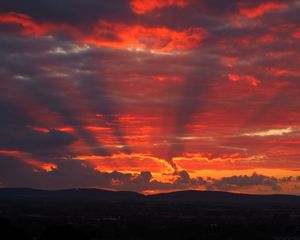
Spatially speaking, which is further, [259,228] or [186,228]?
→ [259,228]

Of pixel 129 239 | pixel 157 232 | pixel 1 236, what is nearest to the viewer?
pixel 1 236

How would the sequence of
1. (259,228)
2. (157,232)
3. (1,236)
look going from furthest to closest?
(259,228), (157,232), (1,236)

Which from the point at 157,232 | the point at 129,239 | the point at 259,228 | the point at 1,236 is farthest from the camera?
the point at 259,228

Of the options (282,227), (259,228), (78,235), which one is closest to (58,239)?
(78,235)

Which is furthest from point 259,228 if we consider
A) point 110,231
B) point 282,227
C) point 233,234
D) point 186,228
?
point 110,231

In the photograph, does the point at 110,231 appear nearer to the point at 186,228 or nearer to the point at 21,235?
the point at 186,228

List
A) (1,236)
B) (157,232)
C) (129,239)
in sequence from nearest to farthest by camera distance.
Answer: (1,236) < (129,239) < (157,232)

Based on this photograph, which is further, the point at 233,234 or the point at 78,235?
the point at 233,234

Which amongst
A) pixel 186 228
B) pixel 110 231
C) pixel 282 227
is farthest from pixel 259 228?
pixel 110 231

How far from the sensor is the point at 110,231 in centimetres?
11481

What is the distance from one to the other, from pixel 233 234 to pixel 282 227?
3668cm

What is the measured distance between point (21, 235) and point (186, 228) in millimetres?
61820

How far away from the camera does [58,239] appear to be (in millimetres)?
63500

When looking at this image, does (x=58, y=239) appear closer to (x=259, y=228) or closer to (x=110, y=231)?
(x=110, y=231)
